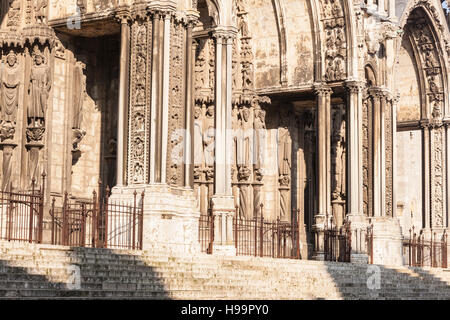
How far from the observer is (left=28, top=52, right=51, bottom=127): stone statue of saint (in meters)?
20.3

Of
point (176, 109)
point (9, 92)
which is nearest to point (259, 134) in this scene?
point (176, 109)

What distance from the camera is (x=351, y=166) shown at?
2639 centimetres

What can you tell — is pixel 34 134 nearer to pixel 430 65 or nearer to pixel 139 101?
pixel 139 101

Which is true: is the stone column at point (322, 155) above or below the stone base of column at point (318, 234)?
above

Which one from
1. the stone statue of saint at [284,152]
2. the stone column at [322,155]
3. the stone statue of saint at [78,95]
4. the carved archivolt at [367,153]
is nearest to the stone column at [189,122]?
the stone statue of saint at [78,95]

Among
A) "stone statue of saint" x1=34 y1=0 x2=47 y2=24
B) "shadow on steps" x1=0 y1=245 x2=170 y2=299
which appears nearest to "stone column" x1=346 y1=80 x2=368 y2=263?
"stone statue of saint" x1=34 y1=0 x2=47 y2=24

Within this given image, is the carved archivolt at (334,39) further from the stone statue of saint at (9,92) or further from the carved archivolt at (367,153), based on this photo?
the stone statue of saint at (9,92)

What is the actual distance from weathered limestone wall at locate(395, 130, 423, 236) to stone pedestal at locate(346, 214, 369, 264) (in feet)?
35.1

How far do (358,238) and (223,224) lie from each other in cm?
614

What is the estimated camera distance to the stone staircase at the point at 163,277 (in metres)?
12.5

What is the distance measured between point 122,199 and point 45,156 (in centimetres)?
297

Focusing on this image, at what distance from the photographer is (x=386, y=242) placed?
1089 inches

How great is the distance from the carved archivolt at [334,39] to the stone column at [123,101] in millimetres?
8766

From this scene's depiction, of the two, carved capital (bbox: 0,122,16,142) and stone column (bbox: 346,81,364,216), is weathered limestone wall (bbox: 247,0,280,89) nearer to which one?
stone column (bbox: 346,81,364,216)
